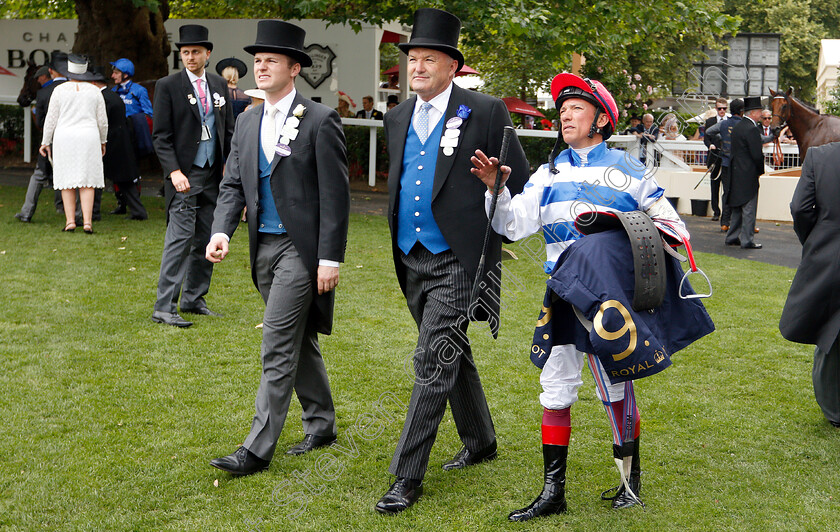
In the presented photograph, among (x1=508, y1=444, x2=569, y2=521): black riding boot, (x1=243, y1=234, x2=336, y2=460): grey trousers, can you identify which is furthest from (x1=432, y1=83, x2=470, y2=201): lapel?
(x1=508, y1=444, x2=569, y2=521): black riding boot

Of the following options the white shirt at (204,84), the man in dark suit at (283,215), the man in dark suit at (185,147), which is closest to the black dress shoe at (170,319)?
the man in dark suit at (185,147)

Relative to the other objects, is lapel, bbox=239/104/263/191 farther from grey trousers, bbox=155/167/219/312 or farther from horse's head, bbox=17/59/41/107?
horse's head, bbox=17/59/41/107

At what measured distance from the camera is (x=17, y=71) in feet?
68.2

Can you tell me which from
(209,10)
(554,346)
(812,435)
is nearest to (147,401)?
(554,346)

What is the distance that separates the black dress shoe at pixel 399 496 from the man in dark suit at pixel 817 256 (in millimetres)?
2335

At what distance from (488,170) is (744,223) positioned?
10092 millimetres

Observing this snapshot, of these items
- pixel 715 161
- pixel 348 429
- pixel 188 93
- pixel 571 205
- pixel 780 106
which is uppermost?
pixel 780 106

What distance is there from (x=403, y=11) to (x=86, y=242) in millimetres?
5811

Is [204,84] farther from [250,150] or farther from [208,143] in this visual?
[250,150]

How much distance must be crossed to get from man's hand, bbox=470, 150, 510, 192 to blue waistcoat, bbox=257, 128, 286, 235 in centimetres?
117

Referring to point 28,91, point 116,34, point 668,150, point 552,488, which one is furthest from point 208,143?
point 668,150

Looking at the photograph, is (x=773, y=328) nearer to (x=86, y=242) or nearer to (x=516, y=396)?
(x=516, y=396)

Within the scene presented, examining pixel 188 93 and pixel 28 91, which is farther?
pixel 28 91

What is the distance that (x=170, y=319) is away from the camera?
7.12m
